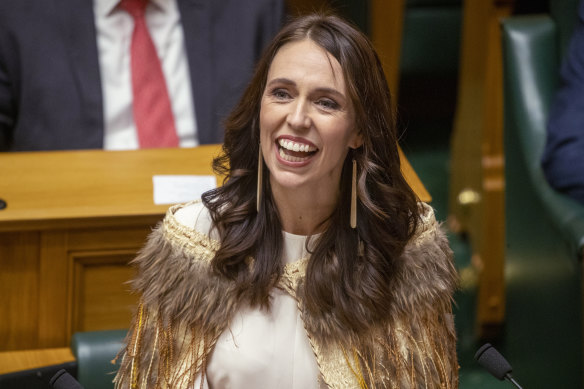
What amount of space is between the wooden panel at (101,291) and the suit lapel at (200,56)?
67cm

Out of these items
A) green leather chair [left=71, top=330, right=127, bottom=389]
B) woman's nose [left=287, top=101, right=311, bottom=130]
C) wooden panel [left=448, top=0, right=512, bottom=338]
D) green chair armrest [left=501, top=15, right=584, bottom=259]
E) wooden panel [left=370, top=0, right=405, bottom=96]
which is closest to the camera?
woman's nose [left=287, top=101, right=311, bottom=130]

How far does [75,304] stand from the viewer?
204 centimetres

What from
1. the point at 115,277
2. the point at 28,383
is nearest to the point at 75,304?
the point at 115,277

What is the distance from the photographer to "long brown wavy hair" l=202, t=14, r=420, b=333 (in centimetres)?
155

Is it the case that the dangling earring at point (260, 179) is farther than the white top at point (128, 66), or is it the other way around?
the white top at point (128, 66)

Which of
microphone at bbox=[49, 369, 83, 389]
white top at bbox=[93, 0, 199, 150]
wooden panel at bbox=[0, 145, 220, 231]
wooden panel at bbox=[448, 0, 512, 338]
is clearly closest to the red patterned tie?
white top at bbox=[93, 0, 199, 150]

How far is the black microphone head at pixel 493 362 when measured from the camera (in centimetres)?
138

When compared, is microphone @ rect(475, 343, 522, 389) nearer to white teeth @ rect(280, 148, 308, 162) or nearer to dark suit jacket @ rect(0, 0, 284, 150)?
white teeth @ rect(280, 148, 308, 162)

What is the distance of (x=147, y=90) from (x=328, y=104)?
119 centimetres

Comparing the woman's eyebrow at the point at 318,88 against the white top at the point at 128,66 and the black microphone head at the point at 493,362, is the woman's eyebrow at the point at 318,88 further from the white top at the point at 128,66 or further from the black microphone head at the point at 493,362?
the white top at the point at 128,66

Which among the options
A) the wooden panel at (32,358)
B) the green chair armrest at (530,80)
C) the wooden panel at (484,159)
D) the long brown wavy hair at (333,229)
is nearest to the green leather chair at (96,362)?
the wooden panel at (32,358)

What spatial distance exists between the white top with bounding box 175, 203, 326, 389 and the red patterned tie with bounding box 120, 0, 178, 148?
1042 mm

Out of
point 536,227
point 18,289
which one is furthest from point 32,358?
point 536,227

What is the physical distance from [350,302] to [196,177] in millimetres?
717
